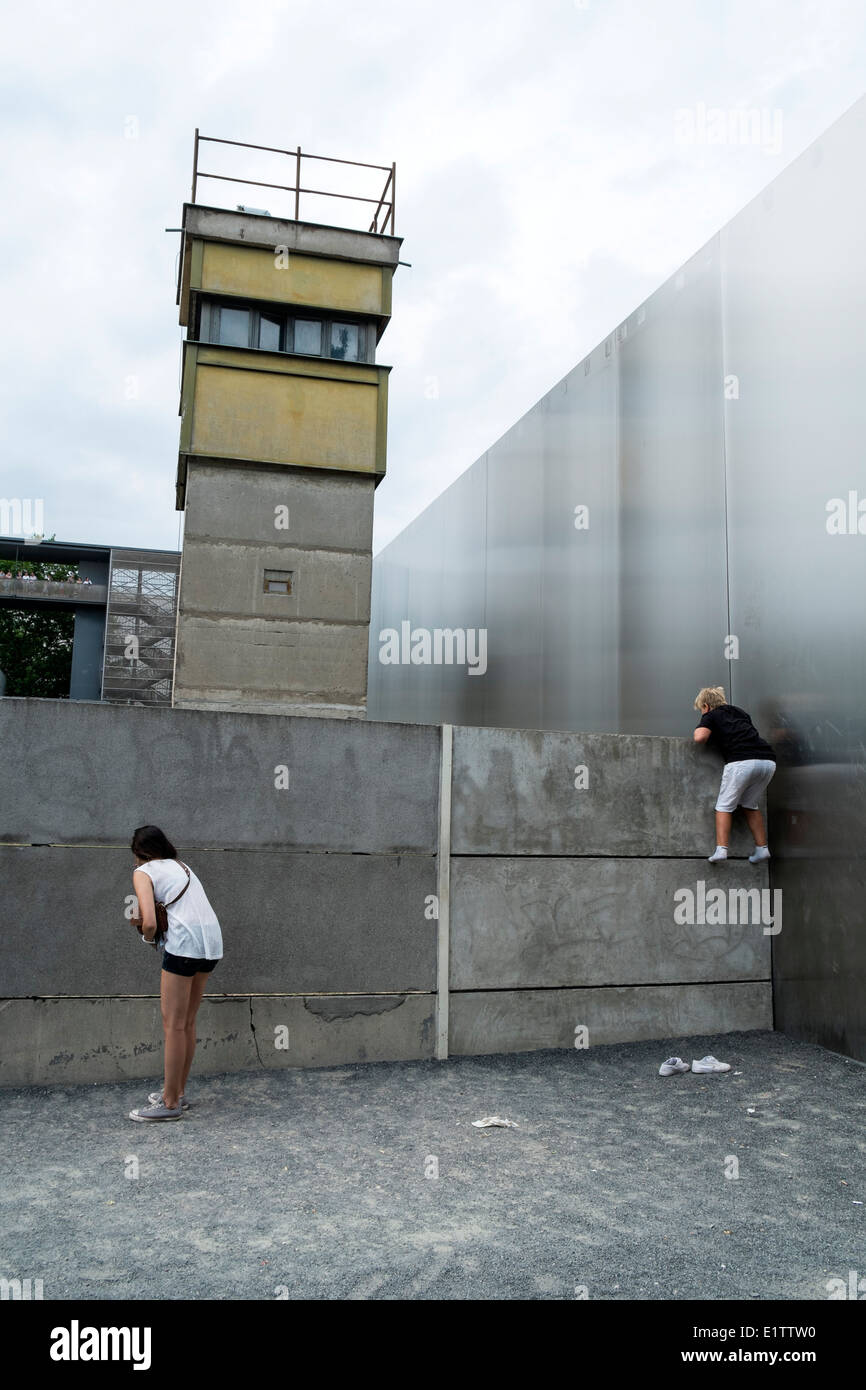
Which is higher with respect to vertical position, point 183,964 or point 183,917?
point 183,917

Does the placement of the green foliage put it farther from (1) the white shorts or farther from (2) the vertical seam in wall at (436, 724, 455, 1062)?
(1) the white shorts

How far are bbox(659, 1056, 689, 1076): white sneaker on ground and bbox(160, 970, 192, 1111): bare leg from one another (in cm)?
326

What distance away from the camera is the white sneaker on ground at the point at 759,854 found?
773 cm

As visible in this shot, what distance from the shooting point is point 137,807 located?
655 cm

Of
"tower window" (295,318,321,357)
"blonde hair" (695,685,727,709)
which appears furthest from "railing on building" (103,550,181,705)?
"blonde hair" (695,685,727,709)

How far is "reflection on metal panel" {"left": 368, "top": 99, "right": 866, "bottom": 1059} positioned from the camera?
7.23m

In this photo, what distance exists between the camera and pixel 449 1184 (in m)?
4.77

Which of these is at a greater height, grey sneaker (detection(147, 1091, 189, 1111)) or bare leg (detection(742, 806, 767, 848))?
bare leg (detection(742, 806, 767, 848))

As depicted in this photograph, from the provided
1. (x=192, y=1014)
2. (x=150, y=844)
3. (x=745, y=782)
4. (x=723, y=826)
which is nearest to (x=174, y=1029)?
(x=192, y=1014)

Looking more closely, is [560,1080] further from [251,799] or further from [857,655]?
[857,655]

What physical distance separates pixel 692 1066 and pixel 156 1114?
365cm

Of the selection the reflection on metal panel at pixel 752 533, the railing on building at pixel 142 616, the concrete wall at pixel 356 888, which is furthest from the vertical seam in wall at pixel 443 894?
the railing on building at pixel 142 616

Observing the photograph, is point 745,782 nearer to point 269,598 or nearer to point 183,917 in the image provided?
point 183,917
